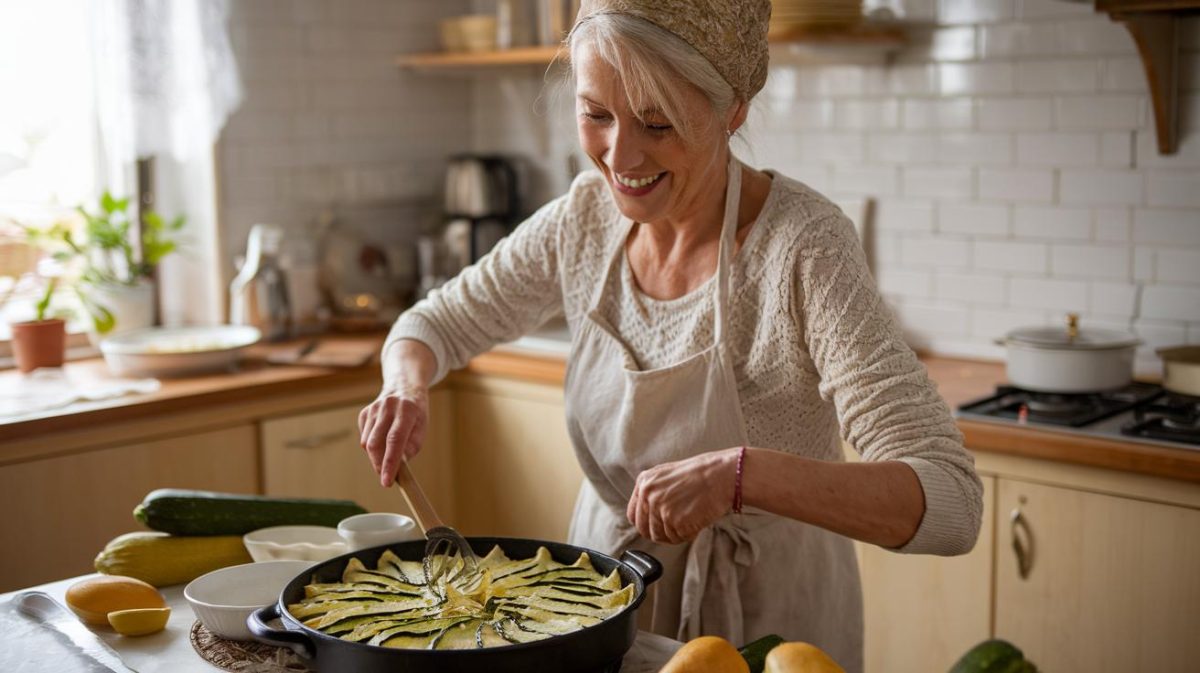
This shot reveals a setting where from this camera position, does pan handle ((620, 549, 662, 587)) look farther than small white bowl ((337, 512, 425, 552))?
No

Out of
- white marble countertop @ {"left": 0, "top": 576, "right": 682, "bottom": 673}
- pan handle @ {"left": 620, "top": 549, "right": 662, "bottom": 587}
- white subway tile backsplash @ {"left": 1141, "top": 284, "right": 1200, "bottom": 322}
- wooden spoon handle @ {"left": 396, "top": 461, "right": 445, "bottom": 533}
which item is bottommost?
white marble countertop @ {"left": 0, "top": 576, "right": 682, "bottom": 673}

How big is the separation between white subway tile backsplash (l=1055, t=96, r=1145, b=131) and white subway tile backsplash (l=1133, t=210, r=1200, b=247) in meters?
0.20

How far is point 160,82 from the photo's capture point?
134 inches

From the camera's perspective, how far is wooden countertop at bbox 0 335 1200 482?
7.98 ft

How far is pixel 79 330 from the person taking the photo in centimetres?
362

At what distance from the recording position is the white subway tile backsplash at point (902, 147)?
3262 millimetres

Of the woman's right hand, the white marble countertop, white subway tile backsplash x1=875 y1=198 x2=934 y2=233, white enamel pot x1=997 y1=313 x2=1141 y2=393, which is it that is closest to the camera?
the white marble countertop

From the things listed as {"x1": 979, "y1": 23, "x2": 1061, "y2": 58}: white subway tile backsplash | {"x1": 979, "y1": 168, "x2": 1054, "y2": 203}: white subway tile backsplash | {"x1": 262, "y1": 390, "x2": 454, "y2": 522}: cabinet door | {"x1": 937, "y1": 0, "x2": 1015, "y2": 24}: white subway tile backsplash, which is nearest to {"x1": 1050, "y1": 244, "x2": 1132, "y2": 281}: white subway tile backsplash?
{"x1": 979, "y1": 168, "x2": 1054, "y2": 203}: white subway tile backsplash

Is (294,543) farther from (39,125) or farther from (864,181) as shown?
(39,125)

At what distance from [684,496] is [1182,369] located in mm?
1632

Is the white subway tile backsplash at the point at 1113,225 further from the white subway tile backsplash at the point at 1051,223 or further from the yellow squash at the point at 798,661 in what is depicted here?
the yellow squash at the point at 798,661

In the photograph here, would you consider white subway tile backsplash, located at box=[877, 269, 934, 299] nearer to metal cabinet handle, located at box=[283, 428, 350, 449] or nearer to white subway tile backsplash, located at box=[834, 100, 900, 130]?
white subway tile backsplash, located at box=[834, 100, 900, 130]

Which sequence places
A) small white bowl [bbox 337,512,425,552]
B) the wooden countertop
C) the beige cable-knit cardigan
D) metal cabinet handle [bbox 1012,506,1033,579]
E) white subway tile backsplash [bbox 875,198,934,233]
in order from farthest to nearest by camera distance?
white subway tile backsplash [bbox 875,198,934,233]
metal cabinet handle [bbox 1012,506,1033,579]
the wooden countertop
small white bowl [bbox 337,512,425,552]
the beige cable-knit cardigan

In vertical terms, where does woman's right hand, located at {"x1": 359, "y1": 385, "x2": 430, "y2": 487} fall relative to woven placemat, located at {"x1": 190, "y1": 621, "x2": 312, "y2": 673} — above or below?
above
